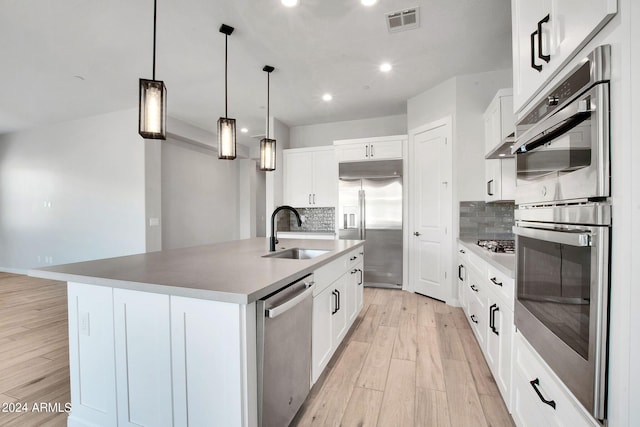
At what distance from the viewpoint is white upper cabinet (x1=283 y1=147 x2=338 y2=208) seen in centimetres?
487

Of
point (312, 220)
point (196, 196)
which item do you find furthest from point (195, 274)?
point (196, 196)

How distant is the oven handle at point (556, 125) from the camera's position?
0.79m

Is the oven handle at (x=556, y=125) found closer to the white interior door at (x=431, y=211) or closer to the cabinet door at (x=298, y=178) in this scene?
the white interior door at (x=431, y=211)

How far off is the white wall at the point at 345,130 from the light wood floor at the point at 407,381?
10.8 feet

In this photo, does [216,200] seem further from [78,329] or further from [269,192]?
[78,329]

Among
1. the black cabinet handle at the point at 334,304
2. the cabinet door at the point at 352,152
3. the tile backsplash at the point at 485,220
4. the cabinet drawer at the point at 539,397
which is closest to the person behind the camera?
the cabinet drawer at the point at 539,397

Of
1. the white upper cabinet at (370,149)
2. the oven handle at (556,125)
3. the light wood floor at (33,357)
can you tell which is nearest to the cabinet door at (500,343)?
the oven handle at (556,125)

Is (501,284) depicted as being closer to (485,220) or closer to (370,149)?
(485,220)

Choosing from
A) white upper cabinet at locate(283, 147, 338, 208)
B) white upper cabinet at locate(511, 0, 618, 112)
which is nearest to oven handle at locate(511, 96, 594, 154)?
white upper cabinet at locate(511, 0, 618, 112)

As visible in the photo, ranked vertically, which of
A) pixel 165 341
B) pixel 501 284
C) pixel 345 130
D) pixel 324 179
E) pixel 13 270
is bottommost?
pixel 13 270

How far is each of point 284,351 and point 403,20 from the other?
2712 mm

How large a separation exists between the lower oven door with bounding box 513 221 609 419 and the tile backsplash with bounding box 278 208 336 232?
13.3 ft

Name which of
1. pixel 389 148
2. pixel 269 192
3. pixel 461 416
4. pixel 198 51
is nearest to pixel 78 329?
pixel 461 416

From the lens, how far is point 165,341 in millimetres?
1173
